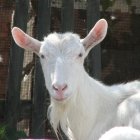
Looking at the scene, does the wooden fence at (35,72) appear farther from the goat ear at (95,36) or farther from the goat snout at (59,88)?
the goat snout at (59,88)

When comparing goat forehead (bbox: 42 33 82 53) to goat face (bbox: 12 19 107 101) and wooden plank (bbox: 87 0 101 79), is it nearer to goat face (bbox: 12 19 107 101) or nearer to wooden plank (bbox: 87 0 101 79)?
goat face (bbox: 12 19 107 101)

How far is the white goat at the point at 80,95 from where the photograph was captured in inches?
221

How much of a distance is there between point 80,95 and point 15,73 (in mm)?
1568

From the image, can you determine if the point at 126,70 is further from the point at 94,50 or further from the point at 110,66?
the point at 94,50

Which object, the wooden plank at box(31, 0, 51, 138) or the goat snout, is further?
the wooden plank at box(31, 0, 51, 138)

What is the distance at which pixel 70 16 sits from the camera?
288 inches

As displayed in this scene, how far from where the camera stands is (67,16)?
732 cm

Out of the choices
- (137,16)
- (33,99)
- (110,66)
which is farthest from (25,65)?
(137,16)

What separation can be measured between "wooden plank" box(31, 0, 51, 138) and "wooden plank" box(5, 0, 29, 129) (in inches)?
7.6

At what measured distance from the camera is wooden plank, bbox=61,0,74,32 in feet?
24.0

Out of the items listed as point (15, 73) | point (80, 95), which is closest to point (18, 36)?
point (80, 95)

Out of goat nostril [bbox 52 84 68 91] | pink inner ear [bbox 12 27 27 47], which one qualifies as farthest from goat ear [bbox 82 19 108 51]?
goat nostril [bbox 52 84 68 91]

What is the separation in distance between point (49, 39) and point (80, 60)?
39cm

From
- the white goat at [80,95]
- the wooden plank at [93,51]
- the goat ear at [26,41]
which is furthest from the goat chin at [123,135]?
the wooden plank at [93,51]
